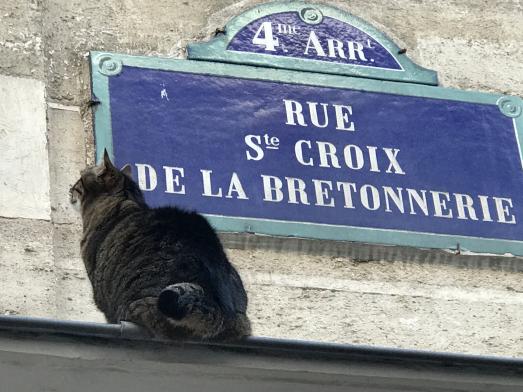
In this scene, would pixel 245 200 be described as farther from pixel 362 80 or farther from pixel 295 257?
pixel 362 80

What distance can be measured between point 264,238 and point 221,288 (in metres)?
0.76

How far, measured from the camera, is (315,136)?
7.85m

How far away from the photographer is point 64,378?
6320 millimetres

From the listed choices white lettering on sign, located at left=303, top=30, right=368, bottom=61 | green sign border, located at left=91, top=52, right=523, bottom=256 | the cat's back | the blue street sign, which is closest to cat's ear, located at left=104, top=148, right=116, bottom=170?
green sign border, located at left=91, top=52, right=523, bottom=256

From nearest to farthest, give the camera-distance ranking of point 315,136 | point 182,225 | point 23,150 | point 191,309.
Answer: point 191,309, point 182,225, point 23,150, point 315,136

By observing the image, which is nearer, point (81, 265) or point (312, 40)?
point (81, 265)

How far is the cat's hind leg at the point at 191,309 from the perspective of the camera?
6.41 meters

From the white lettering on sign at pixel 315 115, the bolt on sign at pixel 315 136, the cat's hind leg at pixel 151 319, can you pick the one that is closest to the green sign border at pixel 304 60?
the bolt on sign at pixel 315 136

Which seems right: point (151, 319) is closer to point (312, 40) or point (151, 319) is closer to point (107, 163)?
point (107, 163)

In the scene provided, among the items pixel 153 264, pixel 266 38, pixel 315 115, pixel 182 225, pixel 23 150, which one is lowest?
pixel 153 264

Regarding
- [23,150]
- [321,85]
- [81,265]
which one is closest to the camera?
[81,265]

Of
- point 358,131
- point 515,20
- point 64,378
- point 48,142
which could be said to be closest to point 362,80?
point 358,131

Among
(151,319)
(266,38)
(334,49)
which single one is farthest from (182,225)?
(334,49)

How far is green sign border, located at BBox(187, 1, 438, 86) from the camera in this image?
8.01 m
